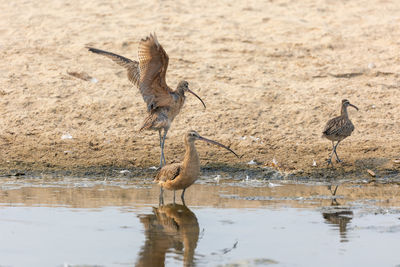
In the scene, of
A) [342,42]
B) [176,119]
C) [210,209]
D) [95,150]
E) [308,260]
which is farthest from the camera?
[342,42]

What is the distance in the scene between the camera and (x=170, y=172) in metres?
10.4

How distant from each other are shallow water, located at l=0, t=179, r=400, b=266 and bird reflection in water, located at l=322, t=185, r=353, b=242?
0.04 ft

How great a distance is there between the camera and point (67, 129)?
45.5 ft

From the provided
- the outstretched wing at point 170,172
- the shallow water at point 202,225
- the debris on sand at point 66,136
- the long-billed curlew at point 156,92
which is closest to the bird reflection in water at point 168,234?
the shallow water at point 202,225

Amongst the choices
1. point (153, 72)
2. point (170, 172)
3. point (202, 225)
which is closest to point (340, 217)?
point (202, 225)

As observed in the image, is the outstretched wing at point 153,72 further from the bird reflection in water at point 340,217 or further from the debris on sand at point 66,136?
the bird reflection in water at point 340,217

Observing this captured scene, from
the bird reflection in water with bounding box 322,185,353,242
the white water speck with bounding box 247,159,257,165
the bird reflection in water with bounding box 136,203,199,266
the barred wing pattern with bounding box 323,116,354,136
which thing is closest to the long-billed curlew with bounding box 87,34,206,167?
the white water speck with bounding box 247,159,257,165

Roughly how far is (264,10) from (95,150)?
21.1ft

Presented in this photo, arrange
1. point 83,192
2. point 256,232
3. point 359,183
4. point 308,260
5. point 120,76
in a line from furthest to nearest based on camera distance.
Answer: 1. point 120,76
2. point 359,183
3. point 83,192
4. point 256,232
5. point 308,260

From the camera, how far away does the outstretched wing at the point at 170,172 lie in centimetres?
1031

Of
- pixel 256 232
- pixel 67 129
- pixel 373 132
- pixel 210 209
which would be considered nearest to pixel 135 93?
pixel 67 129

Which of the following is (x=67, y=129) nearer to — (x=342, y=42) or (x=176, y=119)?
(x=176, y=119)

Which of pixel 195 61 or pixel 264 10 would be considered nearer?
pixel 195 61

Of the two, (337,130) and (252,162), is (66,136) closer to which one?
(252,162)
